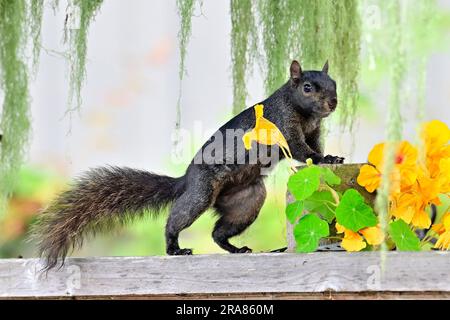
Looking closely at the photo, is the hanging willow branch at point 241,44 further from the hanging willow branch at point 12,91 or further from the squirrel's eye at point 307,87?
the hanging willow branch at point 12,91

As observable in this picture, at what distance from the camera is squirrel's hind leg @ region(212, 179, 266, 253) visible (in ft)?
7.82

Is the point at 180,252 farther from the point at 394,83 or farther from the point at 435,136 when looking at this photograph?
the point at 394,83

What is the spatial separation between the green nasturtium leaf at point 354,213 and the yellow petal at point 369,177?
5cm

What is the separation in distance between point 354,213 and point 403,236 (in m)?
0.11

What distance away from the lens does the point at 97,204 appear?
218cm

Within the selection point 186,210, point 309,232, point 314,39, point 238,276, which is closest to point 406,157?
point 309,232

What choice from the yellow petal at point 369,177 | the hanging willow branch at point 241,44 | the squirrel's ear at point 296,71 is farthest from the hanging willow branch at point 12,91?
the yellow petal at point 369,177

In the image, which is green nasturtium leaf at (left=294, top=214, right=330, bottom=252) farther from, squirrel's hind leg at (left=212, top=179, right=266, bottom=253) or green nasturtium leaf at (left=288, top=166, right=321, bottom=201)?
squirrel's hind leg at (left=212, top=179, right=266, bottom=253)

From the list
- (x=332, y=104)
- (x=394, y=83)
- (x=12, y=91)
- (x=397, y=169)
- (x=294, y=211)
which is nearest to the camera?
(x=394, y=83)

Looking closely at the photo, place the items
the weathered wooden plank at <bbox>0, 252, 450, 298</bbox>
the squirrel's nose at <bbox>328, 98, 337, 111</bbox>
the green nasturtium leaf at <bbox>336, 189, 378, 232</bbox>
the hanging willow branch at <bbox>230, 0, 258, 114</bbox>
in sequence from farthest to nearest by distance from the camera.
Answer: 1. the squirrel's nose at <bbox>328, 98, 337, 111</bbox>
2. the hanging willow branch at <bbox>230, 0, 258, 114</bbox>
3. the green nasturtium leaf at <bbox>336, 189, 378, 232</bbox>
4. the weathered wooden plank at <bbox>0, 252, 450, 298</bbox>

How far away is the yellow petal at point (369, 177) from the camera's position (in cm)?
183

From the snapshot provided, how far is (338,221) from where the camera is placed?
5.90 ft

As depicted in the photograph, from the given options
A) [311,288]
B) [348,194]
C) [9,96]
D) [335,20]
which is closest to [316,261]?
Result: [311,288]

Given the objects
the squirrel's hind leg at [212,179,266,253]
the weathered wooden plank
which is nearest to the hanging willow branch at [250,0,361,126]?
the squirrel's hind leg at [212,179,266,253]
